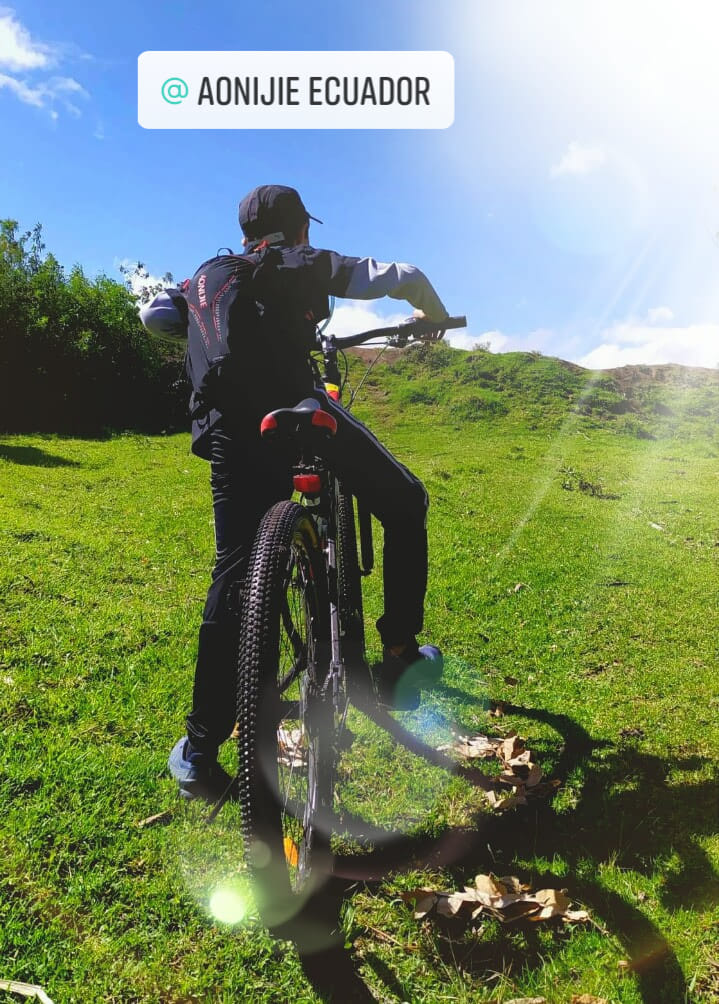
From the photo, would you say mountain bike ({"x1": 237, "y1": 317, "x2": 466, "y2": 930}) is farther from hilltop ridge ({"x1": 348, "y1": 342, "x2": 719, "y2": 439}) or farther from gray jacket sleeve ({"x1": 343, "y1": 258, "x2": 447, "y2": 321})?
hilltop ridge ({"x1": 348, "y1": 342, "x2": 719, "y2": 439})

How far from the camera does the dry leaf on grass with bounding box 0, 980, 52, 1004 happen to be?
80.6 inches

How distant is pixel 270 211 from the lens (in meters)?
2.81

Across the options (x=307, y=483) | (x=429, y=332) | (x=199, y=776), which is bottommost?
(x=199, y=776)

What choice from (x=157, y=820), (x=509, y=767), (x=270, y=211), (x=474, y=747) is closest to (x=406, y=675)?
(x=474, y=747)

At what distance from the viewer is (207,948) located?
229cm

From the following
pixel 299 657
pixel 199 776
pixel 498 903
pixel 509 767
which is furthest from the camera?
pixel 509 767

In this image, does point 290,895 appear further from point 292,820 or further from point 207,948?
point 207,948

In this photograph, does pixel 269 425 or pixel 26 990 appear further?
pixel 269 425

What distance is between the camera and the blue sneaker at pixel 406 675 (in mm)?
3748

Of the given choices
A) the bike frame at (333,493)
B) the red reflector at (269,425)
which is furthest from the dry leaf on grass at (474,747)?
the red reflector at (269,425)

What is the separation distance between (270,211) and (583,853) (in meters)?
3.12

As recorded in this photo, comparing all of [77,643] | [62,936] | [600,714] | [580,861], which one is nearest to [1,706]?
[77,643]

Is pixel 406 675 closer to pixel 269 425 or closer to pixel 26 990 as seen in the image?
pixel 269 425

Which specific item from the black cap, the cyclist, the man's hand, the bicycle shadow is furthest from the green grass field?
the black cap
